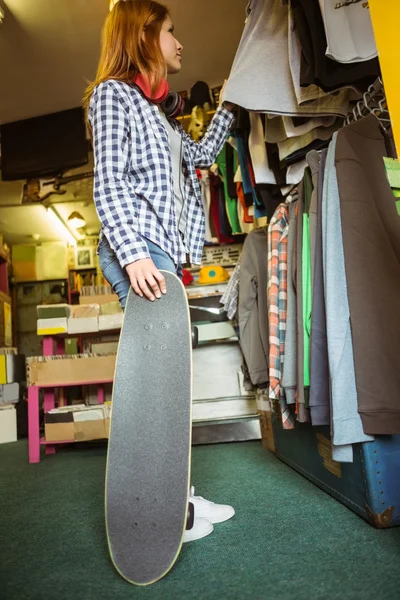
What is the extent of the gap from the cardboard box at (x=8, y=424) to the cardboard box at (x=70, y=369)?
1401 mm

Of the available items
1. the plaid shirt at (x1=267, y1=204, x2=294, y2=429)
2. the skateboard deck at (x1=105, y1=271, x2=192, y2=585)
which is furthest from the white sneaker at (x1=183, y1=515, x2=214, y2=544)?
the plaid shirt at (x1=267, y1=204, x2=294, y2=429)

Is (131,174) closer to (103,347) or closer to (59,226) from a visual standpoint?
(103,347)

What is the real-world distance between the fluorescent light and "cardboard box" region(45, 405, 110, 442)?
4.21 meters

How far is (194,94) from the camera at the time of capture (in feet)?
10.9

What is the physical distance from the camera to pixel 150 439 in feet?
3.28

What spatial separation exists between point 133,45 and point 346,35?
2.00ft

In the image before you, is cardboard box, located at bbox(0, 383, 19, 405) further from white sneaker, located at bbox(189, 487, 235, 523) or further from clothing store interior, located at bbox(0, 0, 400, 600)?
white sneaker, located at bbox(189, 487, 235, 523)

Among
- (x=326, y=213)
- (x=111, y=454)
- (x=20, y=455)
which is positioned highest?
(x=326, y=213)

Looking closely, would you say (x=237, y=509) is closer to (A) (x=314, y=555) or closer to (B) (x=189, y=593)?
(A) (x=314, y=555)

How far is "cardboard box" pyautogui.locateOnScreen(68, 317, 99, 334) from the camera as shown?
2867 millimetres

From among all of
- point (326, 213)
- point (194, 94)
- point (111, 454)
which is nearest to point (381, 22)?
point (326, 213)

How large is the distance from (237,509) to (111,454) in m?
0.53

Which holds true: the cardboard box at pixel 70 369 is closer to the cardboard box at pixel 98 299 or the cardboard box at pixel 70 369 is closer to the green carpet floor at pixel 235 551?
the cardboard box at pixel 98 299

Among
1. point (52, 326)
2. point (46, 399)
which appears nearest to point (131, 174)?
point (52, 326)
